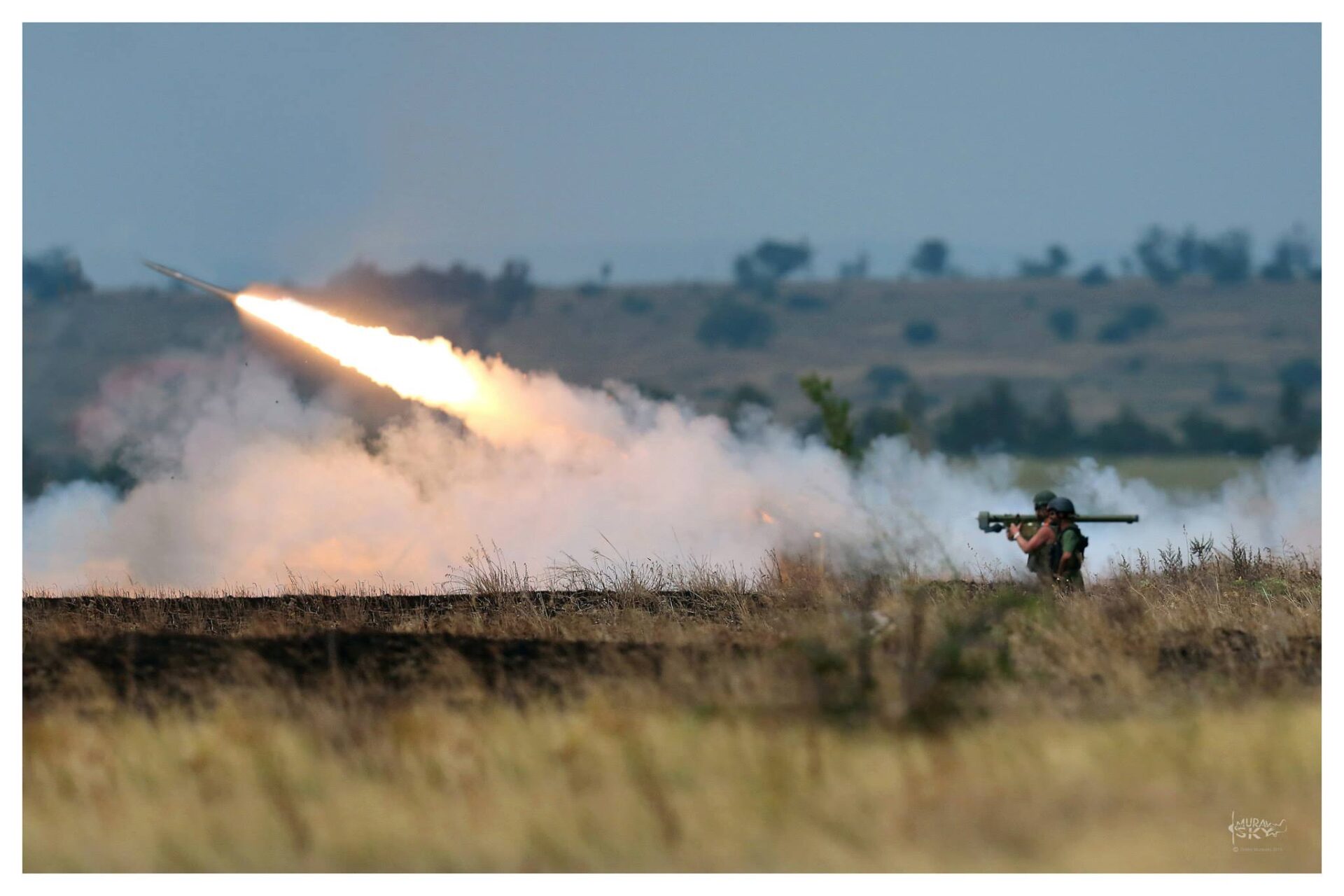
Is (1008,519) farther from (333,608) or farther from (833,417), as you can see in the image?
(833,417)

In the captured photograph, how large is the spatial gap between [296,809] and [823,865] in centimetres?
389

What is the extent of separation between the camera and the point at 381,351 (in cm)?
3030

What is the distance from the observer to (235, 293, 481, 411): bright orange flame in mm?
29547

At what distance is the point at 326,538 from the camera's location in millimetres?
36594

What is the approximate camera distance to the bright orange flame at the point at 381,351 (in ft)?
96.9

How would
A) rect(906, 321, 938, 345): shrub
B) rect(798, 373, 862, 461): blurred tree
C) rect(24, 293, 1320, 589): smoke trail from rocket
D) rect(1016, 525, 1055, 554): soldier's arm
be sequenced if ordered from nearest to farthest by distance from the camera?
rect(1016, 525, 1055, 554): soldier's arm
rect(24, 293, 1320, 589): smoke trail from rocket
rect(798, 373, 862, 461): blurred tree
rect(906, 321, 938, 345): shrub

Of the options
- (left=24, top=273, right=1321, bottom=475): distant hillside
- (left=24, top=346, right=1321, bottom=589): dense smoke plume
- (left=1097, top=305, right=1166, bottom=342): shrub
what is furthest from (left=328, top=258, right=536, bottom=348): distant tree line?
(left=24, top=346, right=1321, bottom=589): dense smoke plume

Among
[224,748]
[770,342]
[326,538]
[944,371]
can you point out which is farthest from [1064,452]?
[224,748]

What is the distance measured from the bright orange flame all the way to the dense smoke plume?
92cm


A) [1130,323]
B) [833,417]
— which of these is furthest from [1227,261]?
[833,417]

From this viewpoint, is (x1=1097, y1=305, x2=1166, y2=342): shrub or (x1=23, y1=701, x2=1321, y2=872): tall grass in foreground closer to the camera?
(x1=23, y1=701, x2=1321, y2=872): tall grass in foreground

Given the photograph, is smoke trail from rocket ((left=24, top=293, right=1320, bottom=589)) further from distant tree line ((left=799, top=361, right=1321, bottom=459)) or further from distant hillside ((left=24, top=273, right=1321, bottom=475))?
distant hillside ((left=24, top=273, right=1321, bottom=475))

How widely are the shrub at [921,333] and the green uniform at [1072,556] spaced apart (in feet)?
326

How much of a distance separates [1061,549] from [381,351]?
35.6 ft
